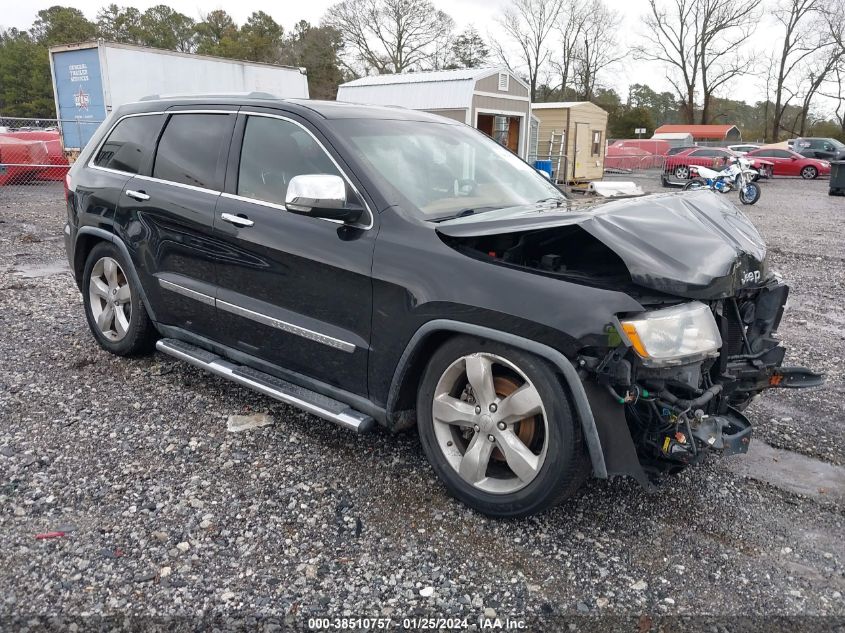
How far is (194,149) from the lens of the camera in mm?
4164

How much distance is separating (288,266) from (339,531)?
4.48 ft

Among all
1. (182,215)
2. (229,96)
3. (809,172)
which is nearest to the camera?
(182,215)

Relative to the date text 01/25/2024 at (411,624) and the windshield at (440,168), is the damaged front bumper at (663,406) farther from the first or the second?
the windshield at (440,168)

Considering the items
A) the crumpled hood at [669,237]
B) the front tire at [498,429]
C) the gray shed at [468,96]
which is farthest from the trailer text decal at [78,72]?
the front tire at [498,429]

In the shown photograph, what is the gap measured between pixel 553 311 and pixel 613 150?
39.2m

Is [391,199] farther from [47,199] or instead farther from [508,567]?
[47,199]

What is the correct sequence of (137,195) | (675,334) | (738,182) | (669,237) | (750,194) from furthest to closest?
1. (738,182)
2. (750,194)
3. (137,195)
4. (669,237)
5. (675,334)

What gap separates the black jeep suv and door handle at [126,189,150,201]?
0.04 ft

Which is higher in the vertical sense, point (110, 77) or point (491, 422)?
point (110, 77)

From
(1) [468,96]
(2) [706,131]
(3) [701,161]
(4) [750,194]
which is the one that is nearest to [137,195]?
(1) [468,96]

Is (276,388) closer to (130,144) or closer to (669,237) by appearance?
(669,237)

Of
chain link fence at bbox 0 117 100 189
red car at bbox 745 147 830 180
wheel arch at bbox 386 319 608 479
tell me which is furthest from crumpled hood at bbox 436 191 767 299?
red car at bbox 745 147 830 180

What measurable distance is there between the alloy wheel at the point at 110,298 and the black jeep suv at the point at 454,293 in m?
0.40

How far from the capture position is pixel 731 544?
289cm
